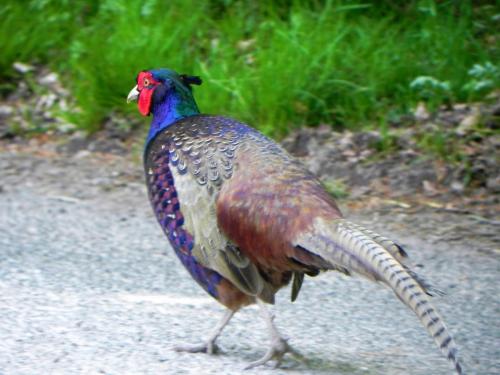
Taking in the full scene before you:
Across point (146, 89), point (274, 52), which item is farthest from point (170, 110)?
Result: point (274, 52)

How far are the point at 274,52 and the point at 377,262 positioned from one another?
4458 millimetres

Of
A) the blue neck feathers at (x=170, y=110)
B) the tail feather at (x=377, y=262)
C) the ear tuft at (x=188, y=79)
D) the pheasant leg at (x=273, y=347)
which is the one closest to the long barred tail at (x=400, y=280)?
the tail feather at (x=377, y=262)

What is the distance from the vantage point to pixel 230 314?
4.28m

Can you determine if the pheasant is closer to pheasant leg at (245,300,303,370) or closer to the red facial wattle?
pheasant leg at (245,300,303,370)

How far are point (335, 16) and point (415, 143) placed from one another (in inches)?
63.5

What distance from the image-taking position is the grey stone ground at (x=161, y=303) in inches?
163

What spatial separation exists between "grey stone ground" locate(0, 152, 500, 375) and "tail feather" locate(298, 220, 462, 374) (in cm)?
60

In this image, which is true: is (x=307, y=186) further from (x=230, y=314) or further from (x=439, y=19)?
(x=439, y=19)

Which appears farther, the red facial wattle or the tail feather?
the red facial wattle

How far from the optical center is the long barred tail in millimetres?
3451

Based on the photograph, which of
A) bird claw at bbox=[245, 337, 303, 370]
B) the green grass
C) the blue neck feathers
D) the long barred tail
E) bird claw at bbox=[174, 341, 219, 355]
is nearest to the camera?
the long barred tail

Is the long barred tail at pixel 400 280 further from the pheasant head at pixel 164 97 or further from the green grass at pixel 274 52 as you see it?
the green grass at pixel 274 52

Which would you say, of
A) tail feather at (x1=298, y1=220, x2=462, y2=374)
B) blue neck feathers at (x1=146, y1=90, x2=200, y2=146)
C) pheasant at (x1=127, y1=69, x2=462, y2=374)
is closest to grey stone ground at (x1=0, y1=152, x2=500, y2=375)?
pheasant at (x1=127, y1=69, x2=462, y2=374)

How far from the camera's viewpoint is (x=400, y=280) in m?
3.50
